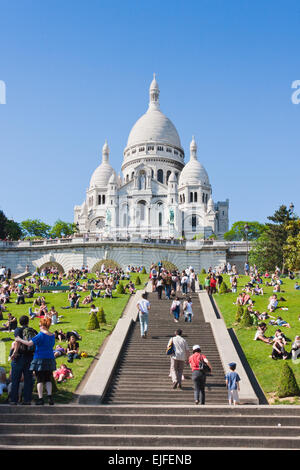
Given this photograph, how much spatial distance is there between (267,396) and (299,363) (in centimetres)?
239

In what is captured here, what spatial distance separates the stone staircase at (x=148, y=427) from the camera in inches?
Answer: 378

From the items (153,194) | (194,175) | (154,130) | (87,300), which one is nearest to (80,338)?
(87,300)

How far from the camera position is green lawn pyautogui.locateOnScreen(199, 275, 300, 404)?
14469mm

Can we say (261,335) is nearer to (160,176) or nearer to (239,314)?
(239,314)

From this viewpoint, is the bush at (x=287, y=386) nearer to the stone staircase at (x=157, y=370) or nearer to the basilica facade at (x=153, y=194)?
the stone staircase at (x=157, y=370)

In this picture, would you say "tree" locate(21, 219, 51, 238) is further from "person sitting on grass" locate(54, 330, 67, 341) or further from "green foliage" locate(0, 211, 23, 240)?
"person sitting on grass" locate(54, 330, 67, 341)

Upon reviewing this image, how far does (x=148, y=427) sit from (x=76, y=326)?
11.4m

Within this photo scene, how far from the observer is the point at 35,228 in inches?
3890

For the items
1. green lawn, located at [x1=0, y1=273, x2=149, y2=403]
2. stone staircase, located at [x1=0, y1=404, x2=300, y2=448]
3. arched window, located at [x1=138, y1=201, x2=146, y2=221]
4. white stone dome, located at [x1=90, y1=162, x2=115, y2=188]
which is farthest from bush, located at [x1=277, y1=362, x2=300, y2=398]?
white stone dome, located at [x1=90, y1=162, x2=115, y2=188]

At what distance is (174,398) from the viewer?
1283cm

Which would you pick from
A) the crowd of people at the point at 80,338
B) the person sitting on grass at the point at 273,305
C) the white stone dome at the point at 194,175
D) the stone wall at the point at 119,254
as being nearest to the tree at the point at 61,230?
the white stone dome at the point at 194,175

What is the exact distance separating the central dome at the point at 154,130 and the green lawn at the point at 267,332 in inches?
3169
